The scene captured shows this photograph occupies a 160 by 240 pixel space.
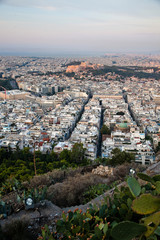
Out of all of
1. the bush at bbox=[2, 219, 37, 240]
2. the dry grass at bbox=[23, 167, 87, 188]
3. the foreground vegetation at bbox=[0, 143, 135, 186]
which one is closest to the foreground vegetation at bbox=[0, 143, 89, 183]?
the foreground vegetation at bbox=[0, 143, 135, 186]

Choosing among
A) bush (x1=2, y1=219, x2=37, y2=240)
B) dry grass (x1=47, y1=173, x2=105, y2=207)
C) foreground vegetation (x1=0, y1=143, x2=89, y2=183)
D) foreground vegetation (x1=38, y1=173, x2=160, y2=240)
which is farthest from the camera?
foreground vegetation (x1=0, y1=143, x2=89, y2=183)

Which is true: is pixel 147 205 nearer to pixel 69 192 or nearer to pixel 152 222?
pixel 152 222

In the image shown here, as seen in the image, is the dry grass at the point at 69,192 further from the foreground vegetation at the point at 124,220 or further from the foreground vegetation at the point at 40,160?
the foreground vegetation at the point at 40,160

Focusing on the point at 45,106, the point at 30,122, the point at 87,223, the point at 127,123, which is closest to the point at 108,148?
the point at 127,123

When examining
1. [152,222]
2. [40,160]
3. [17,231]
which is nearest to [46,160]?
[40,160]

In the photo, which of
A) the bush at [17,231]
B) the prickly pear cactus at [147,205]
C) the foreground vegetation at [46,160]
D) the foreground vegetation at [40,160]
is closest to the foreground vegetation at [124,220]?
the prickly pear cactus at [147,205]

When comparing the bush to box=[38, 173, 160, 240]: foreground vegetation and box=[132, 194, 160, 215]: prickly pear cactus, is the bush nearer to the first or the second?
box=[38, 173, 160, 240]: foreground vegetation

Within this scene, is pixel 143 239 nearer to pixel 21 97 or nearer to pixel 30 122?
pixel 30 122

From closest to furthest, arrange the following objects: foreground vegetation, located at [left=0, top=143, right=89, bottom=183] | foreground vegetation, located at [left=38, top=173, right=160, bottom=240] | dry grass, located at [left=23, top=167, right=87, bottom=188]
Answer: foreground vegetation, located at [left=38, top=173, right=160, bottom=240] → dry grass, located at [left=23, top=167, right=87, bottom=188] → foreground vegetation, located at [left=0, top=143, right=89, bottom=183]

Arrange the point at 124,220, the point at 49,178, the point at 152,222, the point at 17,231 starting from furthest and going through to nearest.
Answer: the point at 49,178 → the point at 17,231 → the point at 124,220 → the point at 152,222

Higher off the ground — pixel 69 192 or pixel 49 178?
pixel 69 192

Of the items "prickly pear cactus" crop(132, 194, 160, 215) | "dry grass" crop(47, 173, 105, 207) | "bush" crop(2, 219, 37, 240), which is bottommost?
"dry grass" crop(47, 173, 105, 207)
